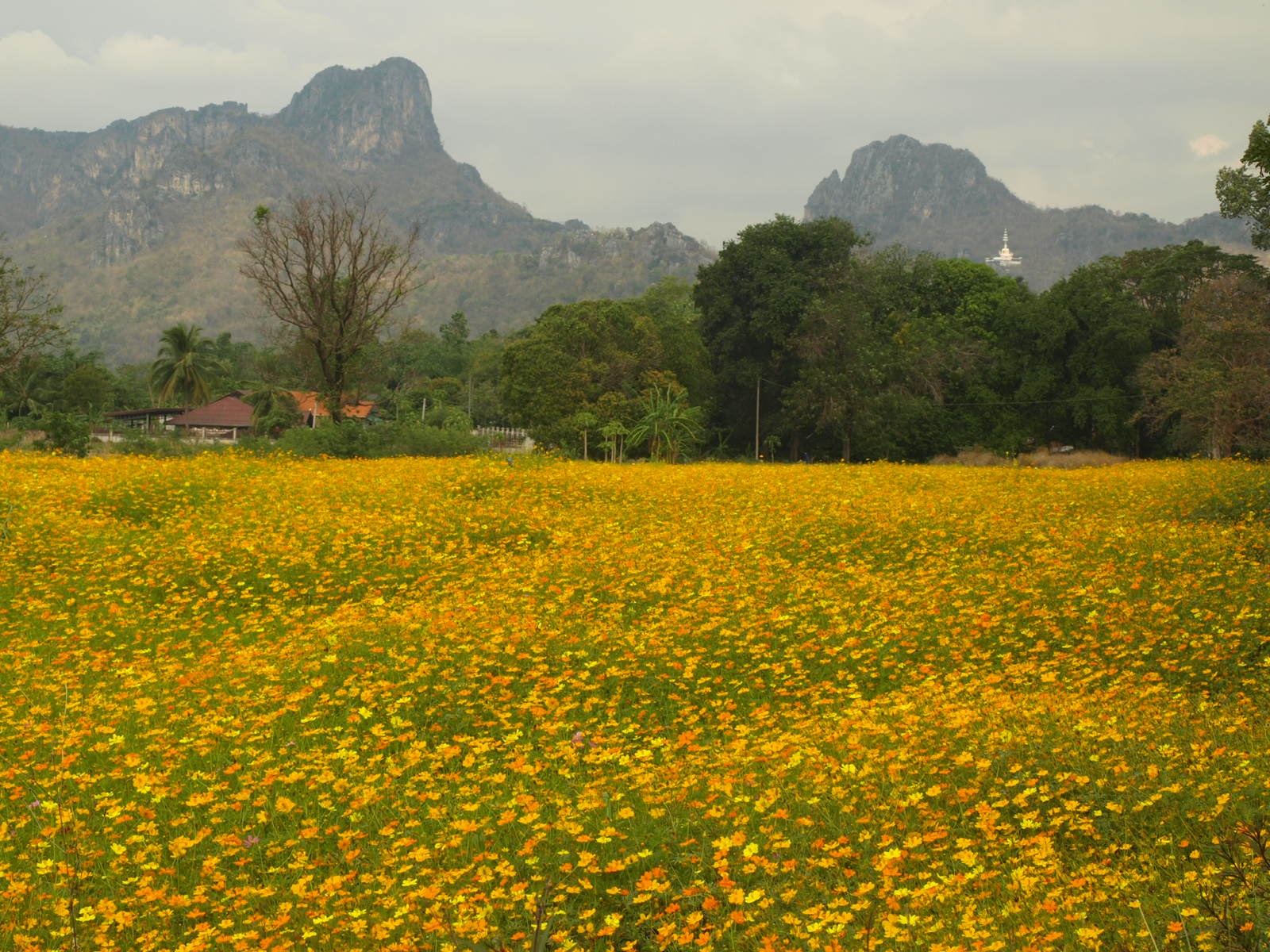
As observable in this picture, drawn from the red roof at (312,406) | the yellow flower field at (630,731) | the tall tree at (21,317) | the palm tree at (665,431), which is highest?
the tall tree at (21,317)

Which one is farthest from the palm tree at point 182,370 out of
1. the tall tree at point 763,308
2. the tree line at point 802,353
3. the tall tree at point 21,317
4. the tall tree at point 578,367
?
the tall tree at point 763,308

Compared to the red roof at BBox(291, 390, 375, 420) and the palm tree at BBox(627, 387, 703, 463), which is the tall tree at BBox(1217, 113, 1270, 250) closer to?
the palm tree at BBox(627, 387, 703, 463)

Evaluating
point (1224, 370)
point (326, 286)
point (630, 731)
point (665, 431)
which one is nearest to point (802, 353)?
point (665, 431)

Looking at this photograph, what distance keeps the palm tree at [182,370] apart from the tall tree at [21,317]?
40.8 m

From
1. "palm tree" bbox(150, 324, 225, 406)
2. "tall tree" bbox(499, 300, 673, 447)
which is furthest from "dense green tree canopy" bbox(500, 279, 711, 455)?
"palm tree" bbox(150, 324, 225, 406)

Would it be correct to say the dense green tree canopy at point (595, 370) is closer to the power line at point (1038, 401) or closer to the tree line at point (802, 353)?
the tree line at point (802, 353)

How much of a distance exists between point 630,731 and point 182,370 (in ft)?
244

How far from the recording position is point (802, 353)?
46.6 m

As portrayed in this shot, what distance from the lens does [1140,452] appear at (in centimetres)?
5122

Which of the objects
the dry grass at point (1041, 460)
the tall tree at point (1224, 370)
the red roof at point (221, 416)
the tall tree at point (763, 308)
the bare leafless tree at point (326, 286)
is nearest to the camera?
the tall tree at point (1224, 370)

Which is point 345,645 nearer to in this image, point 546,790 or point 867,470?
point 546,790

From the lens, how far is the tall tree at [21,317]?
3181cm

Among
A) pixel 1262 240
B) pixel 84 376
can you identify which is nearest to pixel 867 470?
pixel 1262 240

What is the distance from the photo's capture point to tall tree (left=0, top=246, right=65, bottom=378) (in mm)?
31812
